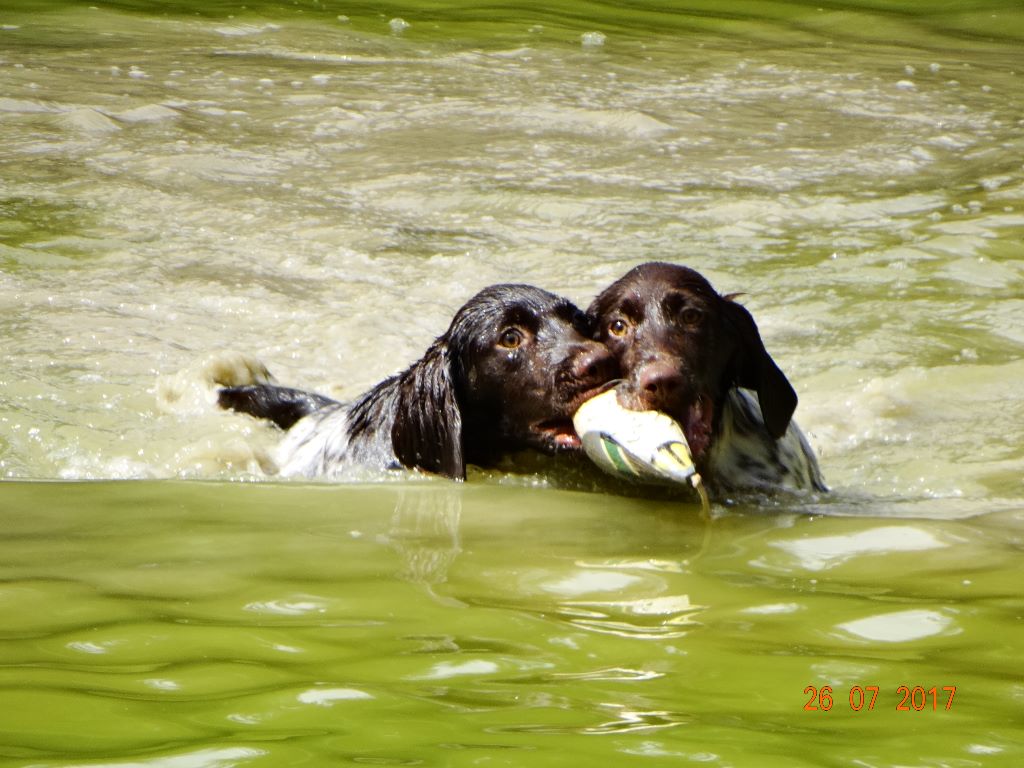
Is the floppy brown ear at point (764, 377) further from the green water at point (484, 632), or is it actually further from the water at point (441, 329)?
the green water at point (484, 632)

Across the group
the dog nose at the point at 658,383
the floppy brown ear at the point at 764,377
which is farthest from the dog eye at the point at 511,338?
the floppy brown ear at the point at 764,377

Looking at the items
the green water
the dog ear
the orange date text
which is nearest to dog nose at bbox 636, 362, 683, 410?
the green water

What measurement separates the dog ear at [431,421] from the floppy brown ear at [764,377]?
90 cm

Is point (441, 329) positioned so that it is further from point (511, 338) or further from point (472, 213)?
point (511, 338)

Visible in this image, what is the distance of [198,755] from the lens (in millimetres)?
2104

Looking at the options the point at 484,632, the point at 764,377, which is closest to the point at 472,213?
the point at 764,377

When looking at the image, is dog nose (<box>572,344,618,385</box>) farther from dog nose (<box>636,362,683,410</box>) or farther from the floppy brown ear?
the floppy brown ear

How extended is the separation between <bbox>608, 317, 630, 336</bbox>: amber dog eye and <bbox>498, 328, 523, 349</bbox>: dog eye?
0.92 feet

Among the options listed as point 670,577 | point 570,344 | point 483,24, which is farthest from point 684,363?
point 483,24

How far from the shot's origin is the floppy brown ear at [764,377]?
4.87m

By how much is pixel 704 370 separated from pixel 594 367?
33 centimetres

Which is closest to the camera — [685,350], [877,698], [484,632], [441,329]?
[877,698]

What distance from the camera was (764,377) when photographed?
4887 millimetres

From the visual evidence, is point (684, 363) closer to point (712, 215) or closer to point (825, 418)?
point (825, 418)
